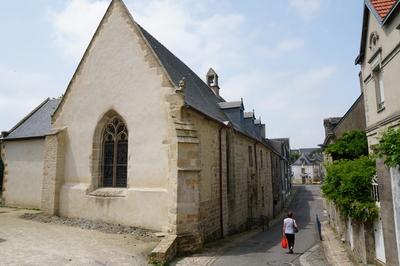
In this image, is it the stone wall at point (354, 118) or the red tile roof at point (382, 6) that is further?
the stone wall at point (354, 118)

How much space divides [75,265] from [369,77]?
426 inches

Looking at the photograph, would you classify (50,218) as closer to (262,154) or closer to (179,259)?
(179,259)

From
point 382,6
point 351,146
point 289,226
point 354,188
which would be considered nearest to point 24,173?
point 289,226

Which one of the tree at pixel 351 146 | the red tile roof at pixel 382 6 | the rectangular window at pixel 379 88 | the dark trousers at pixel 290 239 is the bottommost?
the dark trousers at pixel 290 239

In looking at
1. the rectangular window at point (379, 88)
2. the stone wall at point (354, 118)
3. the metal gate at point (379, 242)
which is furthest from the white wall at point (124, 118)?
the stone wall at point (354, 118)

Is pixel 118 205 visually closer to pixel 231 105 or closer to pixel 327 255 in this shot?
pixel 327 255

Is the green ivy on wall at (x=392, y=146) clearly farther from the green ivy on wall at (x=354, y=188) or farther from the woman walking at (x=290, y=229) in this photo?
the woman walking at (x=290, y=229)

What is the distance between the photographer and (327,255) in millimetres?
10312

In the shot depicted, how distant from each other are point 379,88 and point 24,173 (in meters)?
18.0

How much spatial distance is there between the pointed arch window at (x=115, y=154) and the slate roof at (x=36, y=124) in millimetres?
6105

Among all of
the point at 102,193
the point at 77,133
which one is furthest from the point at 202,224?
the point at 77,133

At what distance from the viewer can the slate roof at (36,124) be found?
59.4ft

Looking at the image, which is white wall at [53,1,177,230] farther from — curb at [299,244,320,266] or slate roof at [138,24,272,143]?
curb at [299,244,320,266]

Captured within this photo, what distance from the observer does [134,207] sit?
11.4 m
